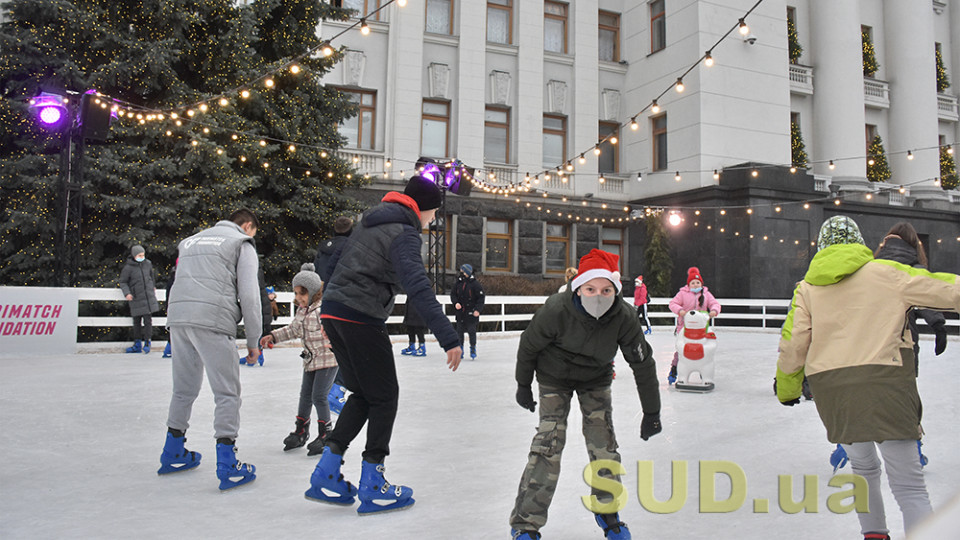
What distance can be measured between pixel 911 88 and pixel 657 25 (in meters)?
10.8

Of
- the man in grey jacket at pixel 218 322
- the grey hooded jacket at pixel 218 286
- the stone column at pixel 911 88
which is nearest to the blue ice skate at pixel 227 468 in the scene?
the man in grey jacket at pixel 218 322

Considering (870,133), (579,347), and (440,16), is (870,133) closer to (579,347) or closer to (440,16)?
(440,16)

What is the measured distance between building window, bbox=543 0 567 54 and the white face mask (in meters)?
21.5

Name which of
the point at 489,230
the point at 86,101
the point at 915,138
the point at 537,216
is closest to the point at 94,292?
the point at 86,101

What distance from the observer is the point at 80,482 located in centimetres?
407

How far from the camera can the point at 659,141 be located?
23.4 meters

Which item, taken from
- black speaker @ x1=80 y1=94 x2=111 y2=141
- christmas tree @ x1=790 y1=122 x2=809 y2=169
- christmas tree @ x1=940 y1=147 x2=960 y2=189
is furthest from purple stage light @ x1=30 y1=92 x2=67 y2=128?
christmas tree @ x1=940 y1=147 x2=960 y2=189

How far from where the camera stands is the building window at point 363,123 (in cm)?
2086

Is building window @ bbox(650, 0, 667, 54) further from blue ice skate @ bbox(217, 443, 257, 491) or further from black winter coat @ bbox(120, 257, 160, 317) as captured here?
blue ice skate @ bbox(217, 443, 257, 491)

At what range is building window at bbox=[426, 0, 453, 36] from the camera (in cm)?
2180

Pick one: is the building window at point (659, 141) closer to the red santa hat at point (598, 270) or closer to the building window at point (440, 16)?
A: the building window at point (440, 16)

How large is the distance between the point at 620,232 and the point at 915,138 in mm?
12289

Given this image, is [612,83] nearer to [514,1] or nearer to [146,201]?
[514,1]

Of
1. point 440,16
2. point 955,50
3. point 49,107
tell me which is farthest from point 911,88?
point 49,107
